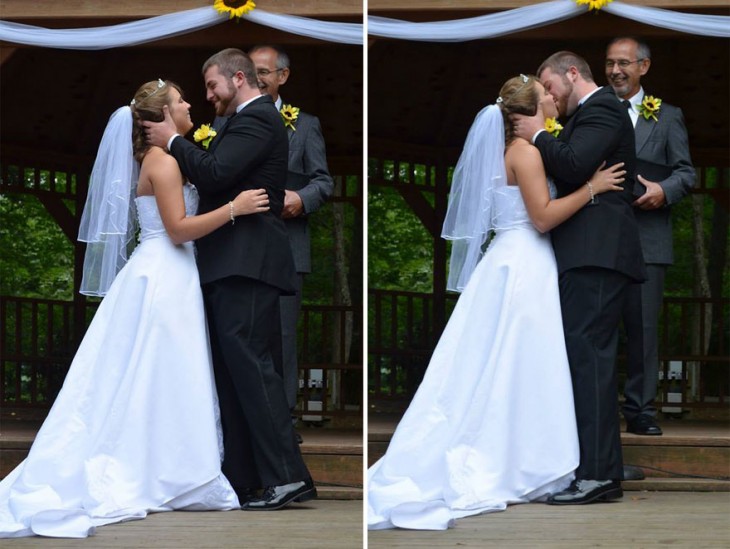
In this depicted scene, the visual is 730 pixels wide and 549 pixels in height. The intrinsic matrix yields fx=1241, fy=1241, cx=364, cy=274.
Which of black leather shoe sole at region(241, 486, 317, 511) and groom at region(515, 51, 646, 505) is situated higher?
groom at region(515, 51, 646, 505)

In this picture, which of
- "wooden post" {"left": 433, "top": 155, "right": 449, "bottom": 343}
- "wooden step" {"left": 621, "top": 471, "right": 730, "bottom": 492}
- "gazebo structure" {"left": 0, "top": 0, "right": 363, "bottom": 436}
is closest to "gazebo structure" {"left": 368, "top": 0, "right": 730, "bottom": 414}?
"wooden post" {"left": 433, "top": 155, "right": 449, "bottom": 343}

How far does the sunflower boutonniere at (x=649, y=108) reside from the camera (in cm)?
501

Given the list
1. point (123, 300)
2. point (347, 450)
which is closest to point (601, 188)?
point (347, 450)

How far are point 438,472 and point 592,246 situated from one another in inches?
37.9

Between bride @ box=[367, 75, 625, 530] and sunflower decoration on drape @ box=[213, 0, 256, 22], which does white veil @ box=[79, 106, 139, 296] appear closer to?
sunflower decoration on drape @ box=[213, 0, 256, 22]

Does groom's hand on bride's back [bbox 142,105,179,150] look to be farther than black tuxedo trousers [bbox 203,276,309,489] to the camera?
Yes

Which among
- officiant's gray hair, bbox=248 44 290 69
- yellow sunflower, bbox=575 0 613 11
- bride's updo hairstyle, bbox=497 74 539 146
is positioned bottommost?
bride's updo hairstyle, bbox=497 74 539 146

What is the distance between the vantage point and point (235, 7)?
5121 millimetres

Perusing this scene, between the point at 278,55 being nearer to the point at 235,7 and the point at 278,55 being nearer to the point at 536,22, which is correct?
the point at 235,7

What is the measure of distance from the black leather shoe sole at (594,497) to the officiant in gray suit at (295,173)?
1.25 metres

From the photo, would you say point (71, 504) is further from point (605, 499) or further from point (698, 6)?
point (698, 6)

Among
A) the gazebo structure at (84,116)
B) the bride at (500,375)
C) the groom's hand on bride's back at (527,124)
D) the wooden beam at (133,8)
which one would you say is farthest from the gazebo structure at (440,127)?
the groom's hand on bride's back at (527,124)

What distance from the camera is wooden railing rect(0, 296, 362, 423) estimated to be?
21.2ft

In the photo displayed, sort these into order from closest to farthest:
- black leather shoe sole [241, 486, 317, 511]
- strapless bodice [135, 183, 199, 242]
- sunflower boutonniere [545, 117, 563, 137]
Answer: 1. black leather shoe sole [241, 486, 317, 511]
2. strapless bodice [135, 183, 199, 242]
3. sunflower boutonniere [545, 117, 563, 137]
